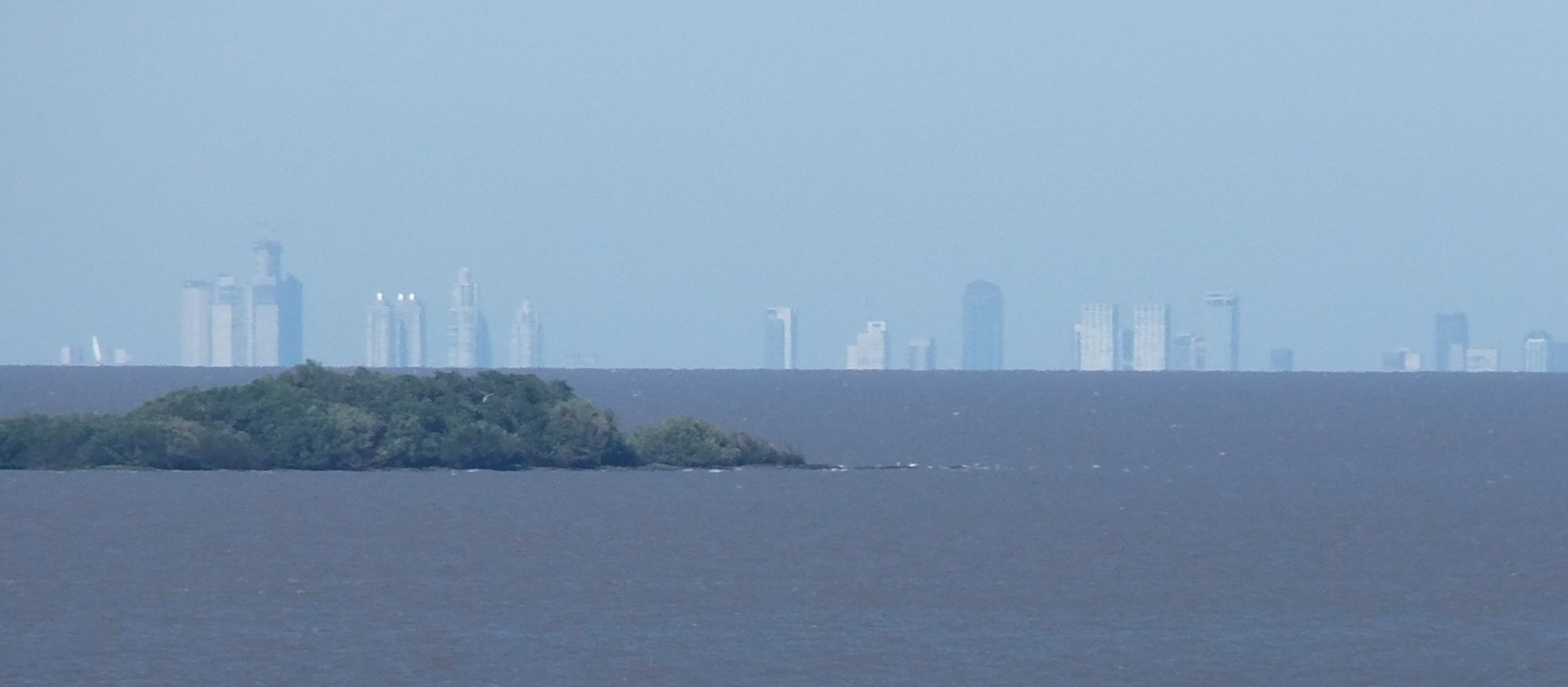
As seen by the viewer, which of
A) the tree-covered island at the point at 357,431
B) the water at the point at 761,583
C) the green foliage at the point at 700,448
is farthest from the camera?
the green foliage at the point at 700,448

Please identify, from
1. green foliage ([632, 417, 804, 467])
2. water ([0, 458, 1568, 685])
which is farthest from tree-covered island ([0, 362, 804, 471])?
water ([0, 458, 1568, 685])

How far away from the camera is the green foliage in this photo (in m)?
76.1

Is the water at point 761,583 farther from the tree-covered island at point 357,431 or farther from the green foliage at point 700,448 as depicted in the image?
the green foliage at point 700,448

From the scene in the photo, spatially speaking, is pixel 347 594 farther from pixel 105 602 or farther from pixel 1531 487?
pixel 1531 487

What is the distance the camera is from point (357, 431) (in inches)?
2849

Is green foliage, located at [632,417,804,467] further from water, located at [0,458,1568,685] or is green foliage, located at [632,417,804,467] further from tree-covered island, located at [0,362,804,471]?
water, located at [0,458,1568,685]

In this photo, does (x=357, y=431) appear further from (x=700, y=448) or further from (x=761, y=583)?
(x=761, y=583)

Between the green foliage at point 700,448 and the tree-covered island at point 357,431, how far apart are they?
52mm

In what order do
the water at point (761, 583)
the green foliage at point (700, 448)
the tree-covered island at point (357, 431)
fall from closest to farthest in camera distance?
the water at point (761, 583), the tree-covered island at point (357, 431), the green foliage at point (700, 448)

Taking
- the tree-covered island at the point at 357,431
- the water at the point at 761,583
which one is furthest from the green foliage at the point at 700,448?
the water at the point at 761,583

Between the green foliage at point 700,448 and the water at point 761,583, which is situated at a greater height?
the green foliage at point 700,448

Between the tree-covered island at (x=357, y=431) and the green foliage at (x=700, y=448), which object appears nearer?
the tree-covered island at (x=357, y=431)

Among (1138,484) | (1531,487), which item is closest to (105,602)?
(1138,484)

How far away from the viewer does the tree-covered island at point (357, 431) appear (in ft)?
236
